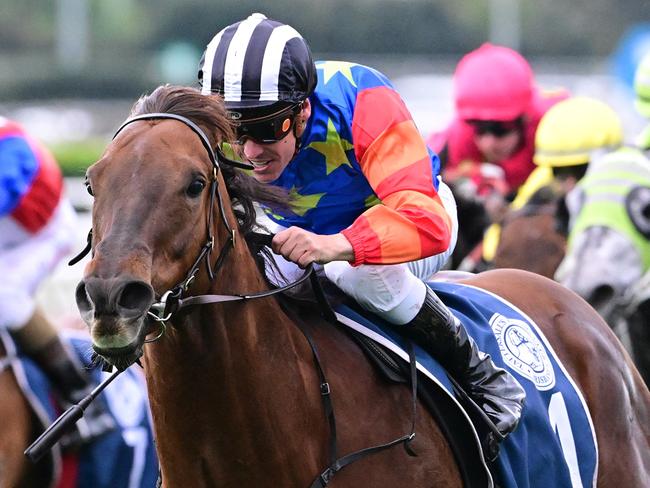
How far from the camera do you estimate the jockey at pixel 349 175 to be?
11.6 ft

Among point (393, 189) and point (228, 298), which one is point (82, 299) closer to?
point (228, 298)

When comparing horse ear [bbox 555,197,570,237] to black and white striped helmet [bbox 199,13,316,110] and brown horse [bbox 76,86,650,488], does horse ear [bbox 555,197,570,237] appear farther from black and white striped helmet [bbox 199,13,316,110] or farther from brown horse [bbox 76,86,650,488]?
black and white striped helmet [bbox 199,13,316,110]

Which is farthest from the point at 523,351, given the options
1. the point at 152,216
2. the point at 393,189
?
the point at 152,216

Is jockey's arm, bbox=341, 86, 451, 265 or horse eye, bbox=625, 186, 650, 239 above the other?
jockey's arm, bbox=341, 86, 451, 265

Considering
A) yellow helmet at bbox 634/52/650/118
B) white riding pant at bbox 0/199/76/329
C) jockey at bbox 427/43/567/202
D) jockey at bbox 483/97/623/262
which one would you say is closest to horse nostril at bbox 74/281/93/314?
white riding pant at bbox 0/199/76/329

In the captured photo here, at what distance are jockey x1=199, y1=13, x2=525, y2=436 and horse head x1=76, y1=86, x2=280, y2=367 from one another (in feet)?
0.77

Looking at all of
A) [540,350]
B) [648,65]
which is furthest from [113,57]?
[540,350]

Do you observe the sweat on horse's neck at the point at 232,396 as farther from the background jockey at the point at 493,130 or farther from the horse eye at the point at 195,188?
the background jockey at the point at 493,130

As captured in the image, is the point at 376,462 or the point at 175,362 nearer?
the point at 175,362

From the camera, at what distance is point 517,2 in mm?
31031

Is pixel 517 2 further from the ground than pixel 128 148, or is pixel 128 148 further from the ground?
pixel 128 148

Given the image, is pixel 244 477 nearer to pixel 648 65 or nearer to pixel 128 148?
pixel 128 148

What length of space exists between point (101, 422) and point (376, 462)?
2249 millimetres

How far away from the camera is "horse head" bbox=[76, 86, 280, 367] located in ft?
9.58
